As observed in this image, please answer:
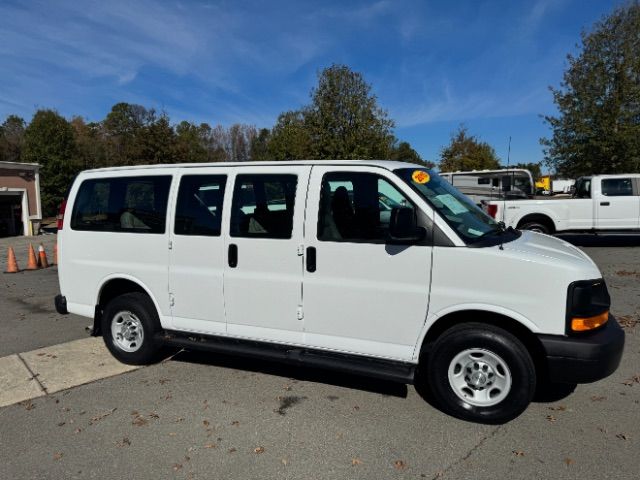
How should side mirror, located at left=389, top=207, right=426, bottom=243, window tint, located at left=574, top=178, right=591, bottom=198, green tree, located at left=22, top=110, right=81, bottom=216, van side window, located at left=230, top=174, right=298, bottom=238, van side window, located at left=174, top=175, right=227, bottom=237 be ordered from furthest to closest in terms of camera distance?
green tree, located at left=22, top=110, right=81, bottom=216 → window tint, located at left=574, top=178, right=591, bottom=198 → van side window, located at left=174, top=175, right=227, bottom=237 → van side window, located at left=230, top=174, right=298, bottom=238 → side mirror, located at left=389, top=207, right=426, bottom=243

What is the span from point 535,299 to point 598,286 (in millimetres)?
561

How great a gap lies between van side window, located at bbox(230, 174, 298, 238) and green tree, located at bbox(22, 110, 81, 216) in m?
37.0

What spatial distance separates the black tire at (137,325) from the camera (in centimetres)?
480

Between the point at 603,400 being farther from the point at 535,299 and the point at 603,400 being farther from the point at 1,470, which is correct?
the point at 1,470

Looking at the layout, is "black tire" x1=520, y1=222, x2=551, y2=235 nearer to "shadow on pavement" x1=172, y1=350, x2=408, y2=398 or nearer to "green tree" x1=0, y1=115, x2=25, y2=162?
"shadow on pavement" x1=172, y1=350, x2=408, y2=398

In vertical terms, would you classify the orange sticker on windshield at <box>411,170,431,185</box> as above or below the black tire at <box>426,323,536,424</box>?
above

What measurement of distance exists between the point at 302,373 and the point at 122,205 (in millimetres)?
2612

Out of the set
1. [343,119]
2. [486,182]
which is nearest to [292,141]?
[343,119]

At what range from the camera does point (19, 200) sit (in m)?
26.5

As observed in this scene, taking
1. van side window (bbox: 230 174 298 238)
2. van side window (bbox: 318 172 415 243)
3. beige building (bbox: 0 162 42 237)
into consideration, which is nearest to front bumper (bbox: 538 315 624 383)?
van side window (bbox: 318 172 415 243)

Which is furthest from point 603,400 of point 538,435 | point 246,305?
point 246,305

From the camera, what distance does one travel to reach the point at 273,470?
309 centimetres

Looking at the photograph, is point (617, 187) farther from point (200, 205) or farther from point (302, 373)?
point (200, 205)

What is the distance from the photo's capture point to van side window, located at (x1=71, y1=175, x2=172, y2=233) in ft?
15.4
